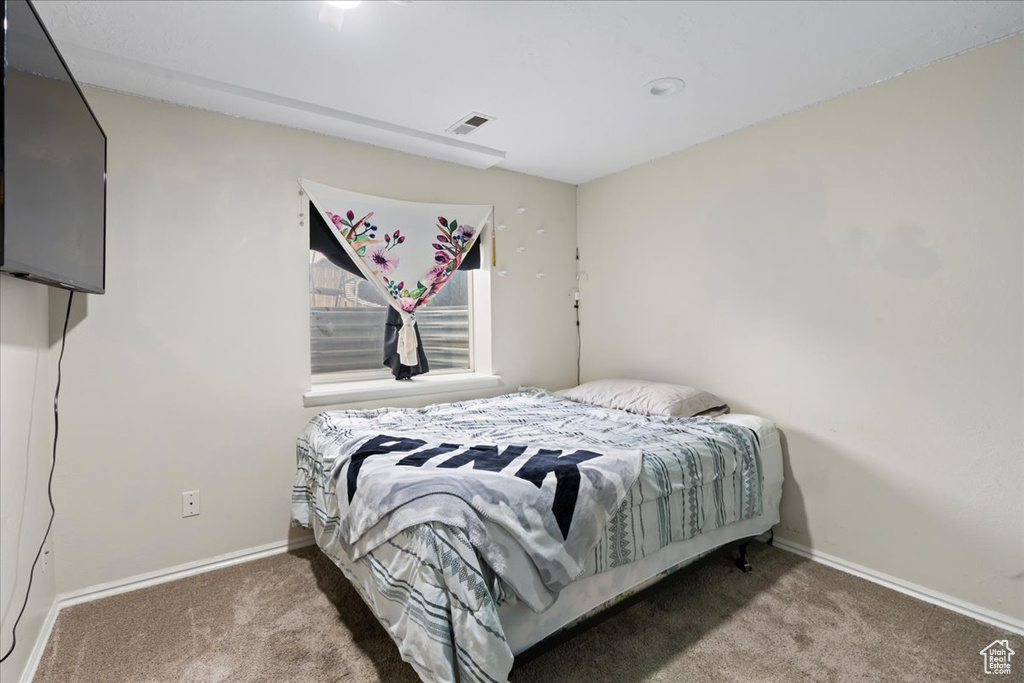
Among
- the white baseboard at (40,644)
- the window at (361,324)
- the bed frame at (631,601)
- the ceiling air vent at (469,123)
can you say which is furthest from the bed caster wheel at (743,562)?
the white baseboard at (40,644)

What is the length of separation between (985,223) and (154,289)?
11.7 feet

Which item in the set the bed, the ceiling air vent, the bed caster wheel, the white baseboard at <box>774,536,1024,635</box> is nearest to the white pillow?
the bed

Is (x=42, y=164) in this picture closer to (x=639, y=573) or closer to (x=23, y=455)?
(x=23, y=455)

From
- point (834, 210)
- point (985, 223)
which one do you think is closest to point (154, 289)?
point (834, 210)

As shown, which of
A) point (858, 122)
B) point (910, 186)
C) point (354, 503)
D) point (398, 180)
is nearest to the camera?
point (354, 503)

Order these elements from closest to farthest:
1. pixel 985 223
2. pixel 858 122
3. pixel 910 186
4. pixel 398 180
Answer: pixel 985 223, pixel 910 186, pixel 858 122, pixel 398 180

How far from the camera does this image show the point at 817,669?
1.68m

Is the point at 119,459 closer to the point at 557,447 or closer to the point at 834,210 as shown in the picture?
the point at 557,447

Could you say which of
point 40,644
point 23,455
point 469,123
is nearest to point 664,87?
point 469,123

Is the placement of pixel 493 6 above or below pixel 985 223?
above

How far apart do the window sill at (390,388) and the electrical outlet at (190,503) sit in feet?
2.13

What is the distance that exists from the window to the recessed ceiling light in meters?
1.71

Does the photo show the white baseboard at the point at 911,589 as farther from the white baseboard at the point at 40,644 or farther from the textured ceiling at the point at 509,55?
the white baseboard at the point at 40,644

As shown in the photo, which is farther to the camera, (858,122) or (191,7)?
(858,122)
